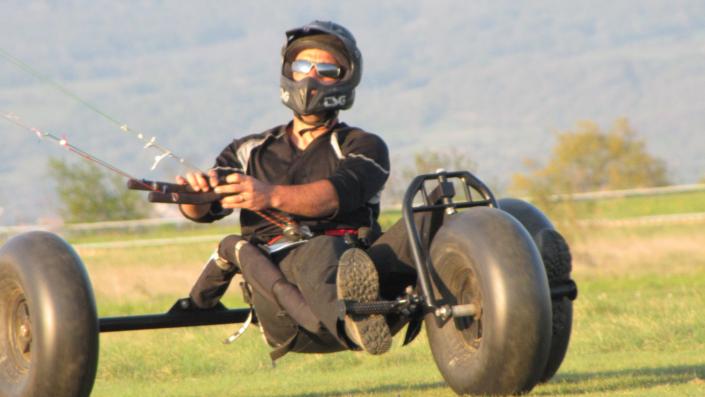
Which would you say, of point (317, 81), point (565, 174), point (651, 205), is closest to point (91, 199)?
point (565, 174)

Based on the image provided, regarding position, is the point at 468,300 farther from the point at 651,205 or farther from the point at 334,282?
the point at 651,205

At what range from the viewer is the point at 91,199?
7006cm

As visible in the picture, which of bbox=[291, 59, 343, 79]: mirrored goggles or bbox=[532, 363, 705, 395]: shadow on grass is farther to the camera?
bbox=[532, 363, 705, 395]: shadow on grass

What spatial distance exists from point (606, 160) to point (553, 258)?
74253 mm

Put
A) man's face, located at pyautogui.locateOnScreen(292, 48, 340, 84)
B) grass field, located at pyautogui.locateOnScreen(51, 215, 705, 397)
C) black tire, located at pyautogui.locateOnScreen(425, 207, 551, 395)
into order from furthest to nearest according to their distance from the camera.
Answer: grass field, located at pyautogui.locateOnScreen(51, 215, 705, 397) < man's face, located at pyautogui.locateOnScreen(292, 48, 340, 84) < black tire, located at pyautogui.locateOnScreen(425, 207, 551, 395)

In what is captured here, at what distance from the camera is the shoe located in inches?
303

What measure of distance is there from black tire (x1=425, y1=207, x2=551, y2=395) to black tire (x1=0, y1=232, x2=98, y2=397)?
5.72 feet

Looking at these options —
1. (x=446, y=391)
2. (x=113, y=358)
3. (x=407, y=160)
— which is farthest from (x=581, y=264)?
(x=407, y=160)

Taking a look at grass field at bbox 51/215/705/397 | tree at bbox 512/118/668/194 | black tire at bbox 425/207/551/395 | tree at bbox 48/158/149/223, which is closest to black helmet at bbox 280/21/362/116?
black tire at bbox 425/207/551/395

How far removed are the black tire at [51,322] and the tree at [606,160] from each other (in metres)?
67.8

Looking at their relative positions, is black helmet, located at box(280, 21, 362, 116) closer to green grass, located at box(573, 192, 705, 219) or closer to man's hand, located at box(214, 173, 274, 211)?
man's hand, located at box(214, 173, 274, 211)

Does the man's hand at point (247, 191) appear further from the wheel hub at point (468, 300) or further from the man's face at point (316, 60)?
the wheel hub at point (468, 300)

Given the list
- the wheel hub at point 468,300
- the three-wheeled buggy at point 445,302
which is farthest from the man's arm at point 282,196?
the wheel hub at point 468,300

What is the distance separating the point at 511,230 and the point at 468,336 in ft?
2.25
